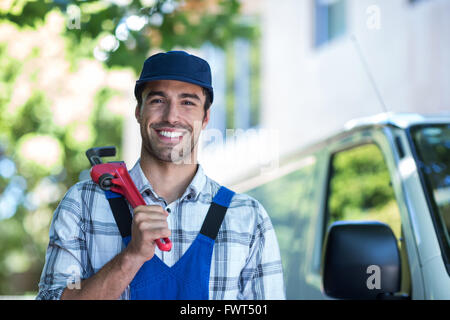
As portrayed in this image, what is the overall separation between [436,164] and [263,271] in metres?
1.05

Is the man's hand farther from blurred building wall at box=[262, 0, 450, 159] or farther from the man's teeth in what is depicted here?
blurred building wall at box=[262, 0, 450, 159]

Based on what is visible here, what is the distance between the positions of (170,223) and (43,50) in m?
9.61

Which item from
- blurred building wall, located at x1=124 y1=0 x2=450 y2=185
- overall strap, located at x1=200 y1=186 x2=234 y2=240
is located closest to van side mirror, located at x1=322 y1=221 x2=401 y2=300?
overall strap, located at x1=200 y1=186 x2=234 y2=240

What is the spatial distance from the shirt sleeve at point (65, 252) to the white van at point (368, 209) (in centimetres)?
91

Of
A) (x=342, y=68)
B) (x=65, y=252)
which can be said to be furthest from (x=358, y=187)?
(x=342, y=68)

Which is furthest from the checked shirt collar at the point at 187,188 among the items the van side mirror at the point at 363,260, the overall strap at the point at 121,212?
the van side mirror at the point at 363,260

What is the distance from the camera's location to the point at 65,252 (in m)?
1.83

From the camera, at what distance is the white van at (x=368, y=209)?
2.23 m

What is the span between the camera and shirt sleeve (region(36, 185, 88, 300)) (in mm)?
1780

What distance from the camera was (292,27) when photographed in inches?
396

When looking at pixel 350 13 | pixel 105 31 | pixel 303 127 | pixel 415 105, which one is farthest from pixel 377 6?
pixel 105 31

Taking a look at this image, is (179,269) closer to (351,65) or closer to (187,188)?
(187,188)

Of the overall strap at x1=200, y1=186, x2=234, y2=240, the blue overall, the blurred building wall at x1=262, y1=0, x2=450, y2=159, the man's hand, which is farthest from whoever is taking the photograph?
the blurred building wall at x1=262, y1=0, x2=450, y2=159

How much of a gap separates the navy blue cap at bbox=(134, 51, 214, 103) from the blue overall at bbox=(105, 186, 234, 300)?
36 centimetres
